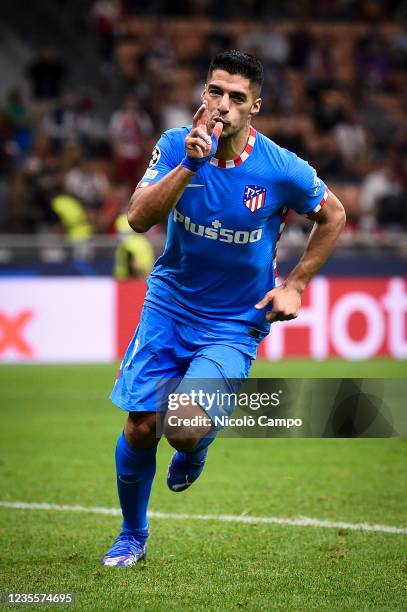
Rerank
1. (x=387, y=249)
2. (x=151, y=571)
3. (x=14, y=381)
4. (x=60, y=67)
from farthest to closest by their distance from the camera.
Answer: (x=60, y=67) → (x=387, y=249) → (x=14, y=381) → (x=151, y=571)

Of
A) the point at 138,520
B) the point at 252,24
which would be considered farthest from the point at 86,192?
the point at 138,520

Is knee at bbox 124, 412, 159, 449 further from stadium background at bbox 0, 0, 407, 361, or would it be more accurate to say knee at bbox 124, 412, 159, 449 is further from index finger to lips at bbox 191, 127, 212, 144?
stadium background at bbox 0, 0, 407, 361

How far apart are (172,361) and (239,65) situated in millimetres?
1456

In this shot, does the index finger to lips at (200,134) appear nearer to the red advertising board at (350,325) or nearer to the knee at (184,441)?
the knee at (184,441)

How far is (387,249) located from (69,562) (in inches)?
474

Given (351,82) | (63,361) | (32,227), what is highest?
(351,82)

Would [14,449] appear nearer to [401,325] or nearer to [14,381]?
[14,381]

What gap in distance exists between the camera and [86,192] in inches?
716

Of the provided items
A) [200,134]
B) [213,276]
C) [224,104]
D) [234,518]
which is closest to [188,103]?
[234,518]

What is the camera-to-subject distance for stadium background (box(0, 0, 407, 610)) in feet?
18.5

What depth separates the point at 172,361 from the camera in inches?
214

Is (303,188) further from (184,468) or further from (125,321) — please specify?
(125,321)

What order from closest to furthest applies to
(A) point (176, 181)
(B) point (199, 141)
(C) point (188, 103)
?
(B) point (199, 141), (A) point (176, 181), (C) point (188, 103)

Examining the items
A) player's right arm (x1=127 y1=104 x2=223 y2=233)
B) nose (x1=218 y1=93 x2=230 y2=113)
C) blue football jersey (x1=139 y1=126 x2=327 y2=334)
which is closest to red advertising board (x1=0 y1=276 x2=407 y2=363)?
blue football jersey (x1=139 y1=126 x2=327 y2=334)
